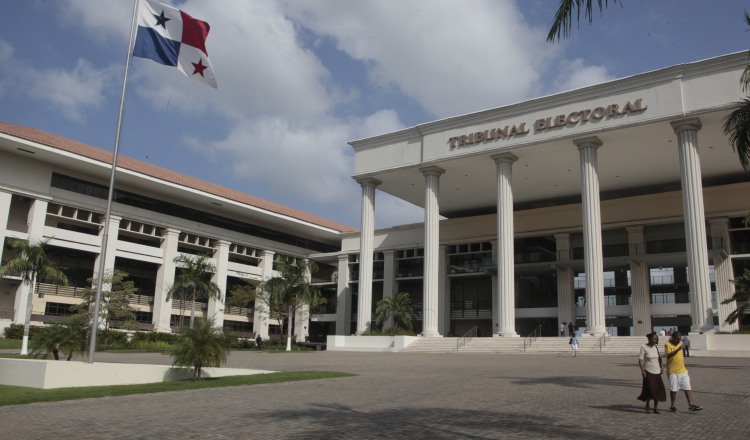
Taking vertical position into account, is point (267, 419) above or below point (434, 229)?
below

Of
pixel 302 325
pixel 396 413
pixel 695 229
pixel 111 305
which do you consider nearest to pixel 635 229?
pixel 695 229

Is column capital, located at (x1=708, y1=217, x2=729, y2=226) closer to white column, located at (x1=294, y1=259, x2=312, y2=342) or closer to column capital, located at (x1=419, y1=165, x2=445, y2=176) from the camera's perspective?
column capital, located at (x1=419, y1=165, x2=445, y2=176)

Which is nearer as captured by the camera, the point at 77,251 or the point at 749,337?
the point at 749,337

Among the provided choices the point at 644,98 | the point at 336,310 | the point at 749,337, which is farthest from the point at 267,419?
the point at 336,310

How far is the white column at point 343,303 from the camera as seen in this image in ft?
191

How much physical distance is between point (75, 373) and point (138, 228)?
131ft

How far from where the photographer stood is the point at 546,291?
5369 centimetres

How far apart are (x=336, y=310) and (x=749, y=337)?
39.2m

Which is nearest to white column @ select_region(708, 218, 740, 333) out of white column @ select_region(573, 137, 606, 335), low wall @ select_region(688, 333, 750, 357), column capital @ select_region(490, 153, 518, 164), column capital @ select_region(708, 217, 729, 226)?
column capital @ select_region(708, 217, 729, 226)

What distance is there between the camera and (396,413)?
1027 centimetres

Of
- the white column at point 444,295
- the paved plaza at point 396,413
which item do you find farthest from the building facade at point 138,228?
the paved plaza at point 396,413

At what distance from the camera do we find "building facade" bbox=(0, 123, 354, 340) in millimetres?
43781

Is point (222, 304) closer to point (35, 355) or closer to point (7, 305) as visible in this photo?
point (7, 305)

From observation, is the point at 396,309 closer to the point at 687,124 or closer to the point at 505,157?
the point at 505,157
